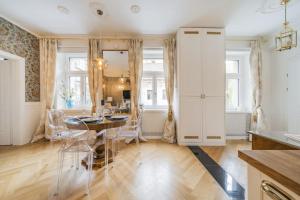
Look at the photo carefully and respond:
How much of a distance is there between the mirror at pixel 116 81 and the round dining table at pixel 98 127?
1.59 m

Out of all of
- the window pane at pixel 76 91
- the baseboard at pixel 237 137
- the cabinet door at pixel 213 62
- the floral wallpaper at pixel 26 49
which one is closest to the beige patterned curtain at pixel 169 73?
the cabinet door at pixel 213 62

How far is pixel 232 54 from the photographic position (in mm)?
5324

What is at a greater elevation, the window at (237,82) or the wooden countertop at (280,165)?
the window at (237,82)

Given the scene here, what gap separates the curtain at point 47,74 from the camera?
466 centimetres

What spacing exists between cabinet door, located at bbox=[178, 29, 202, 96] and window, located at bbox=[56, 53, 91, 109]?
2784 millimetres

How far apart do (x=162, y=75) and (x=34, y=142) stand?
3.78 metres

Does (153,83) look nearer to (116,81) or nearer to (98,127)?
(116,81)

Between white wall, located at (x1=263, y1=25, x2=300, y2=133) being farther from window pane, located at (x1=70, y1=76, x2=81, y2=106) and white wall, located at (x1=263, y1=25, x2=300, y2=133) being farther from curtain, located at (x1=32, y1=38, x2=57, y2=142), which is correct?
curtain, located at (x1=32, y1=38, x2=57, y2=142)

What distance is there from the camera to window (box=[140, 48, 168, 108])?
519 cm

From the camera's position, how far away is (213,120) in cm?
429

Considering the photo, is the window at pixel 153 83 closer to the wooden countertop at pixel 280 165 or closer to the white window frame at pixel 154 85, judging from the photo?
the white window frame at pixel 154 85

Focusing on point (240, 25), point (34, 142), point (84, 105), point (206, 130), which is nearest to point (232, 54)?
point (240, 25)

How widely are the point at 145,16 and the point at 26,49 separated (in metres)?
3.02

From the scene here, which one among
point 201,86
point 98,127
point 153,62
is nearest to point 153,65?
point 153,62
